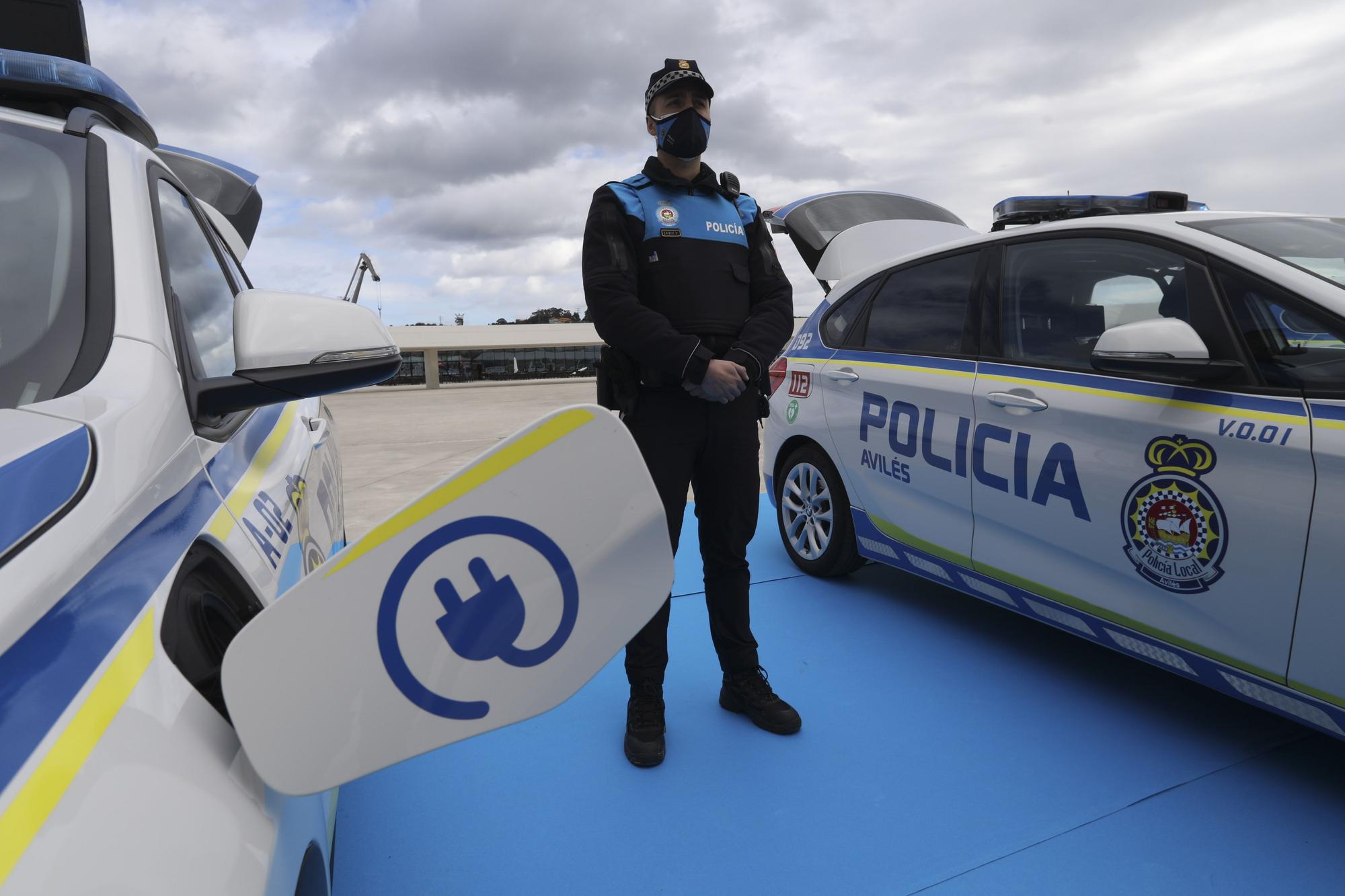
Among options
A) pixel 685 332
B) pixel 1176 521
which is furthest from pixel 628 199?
pixel 1176 521

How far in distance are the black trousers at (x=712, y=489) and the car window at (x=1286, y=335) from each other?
1343 millimetres

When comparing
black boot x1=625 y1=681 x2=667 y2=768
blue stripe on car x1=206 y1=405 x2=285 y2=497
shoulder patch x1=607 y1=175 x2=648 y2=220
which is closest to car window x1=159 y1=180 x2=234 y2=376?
blue stripe on car x1=206 y1=405 x2=285 y2=497

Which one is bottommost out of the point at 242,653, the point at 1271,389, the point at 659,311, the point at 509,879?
the point at 509,879

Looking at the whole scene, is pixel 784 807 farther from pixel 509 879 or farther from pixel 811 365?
pixel 811 365

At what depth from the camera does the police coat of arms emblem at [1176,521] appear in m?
2.08

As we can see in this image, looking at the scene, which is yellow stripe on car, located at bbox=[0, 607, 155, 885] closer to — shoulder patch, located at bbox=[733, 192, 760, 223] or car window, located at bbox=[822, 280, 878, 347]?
shoulder patch, located at bbox=[733, 192, 760, 223]

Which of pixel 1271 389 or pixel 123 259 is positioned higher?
pixel 123 259

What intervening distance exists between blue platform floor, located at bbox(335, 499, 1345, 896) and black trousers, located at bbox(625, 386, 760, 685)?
0.96ft

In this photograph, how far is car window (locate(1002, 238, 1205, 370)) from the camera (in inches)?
95.5

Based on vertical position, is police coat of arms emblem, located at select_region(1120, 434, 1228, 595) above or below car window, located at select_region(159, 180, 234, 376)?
below

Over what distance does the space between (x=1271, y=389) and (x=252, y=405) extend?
228 cm

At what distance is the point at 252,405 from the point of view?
117 cm

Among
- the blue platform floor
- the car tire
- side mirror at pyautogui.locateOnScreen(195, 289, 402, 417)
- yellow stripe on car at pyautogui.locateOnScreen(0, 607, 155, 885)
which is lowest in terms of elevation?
the blue platform floor

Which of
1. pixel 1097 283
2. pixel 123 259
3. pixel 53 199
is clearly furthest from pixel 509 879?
pixel 1097 283
